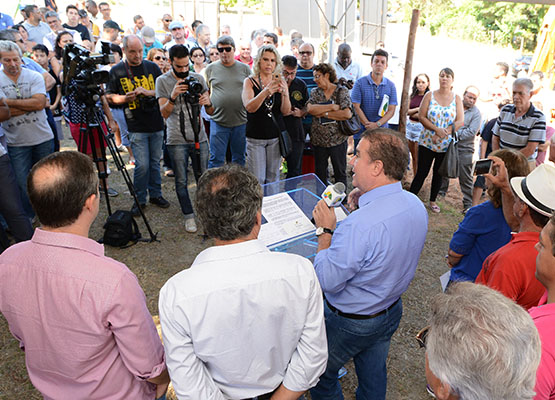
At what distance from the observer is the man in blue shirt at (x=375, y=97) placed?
561 centimetres

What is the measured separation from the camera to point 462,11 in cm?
3300

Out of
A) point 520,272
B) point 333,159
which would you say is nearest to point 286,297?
point 520,272

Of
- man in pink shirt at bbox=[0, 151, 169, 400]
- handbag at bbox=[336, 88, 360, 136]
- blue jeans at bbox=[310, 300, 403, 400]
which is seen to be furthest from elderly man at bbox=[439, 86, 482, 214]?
man in pink shirt at bbox=[0, 151, 169, 400]

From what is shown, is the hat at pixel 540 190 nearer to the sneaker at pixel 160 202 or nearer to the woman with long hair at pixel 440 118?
the woman with long hair at pixel 440 118

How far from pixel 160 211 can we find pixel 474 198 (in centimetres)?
422

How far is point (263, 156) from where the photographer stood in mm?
4770

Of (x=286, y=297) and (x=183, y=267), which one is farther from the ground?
(x=286, y=297)

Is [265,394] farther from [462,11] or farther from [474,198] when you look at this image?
[462,11]

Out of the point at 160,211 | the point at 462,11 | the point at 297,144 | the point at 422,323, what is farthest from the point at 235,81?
the point at 462,11

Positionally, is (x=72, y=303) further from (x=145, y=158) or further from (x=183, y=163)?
(x=145, y=158)

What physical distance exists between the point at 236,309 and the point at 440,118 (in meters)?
4.75

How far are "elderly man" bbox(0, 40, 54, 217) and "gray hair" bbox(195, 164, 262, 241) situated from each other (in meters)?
3.49

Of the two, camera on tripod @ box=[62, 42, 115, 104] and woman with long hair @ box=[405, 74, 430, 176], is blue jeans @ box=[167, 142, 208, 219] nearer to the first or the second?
camera on tripod @ box=[62, 42, 115, 104]

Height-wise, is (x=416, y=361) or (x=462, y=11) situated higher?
(x=462, y=11)
